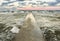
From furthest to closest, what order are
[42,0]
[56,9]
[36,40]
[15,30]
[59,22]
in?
[42,0] < [56,9] < [59,22] < [15,30] < [36,40]

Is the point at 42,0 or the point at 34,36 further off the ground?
the point at 42,0

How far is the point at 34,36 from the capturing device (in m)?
1.23

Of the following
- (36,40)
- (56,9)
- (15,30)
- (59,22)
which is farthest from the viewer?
(56,9)

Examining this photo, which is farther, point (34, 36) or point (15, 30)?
point (15, 30)

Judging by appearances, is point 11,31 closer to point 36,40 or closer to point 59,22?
point 36,40

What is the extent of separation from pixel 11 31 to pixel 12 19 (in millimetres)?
267

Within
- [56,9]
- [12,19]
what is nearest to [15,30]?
[12,19]

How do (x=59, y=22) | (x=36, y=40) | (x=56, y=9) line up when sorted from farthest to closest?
1. (x=56, y=9)
2. (x=59, y=22)
3. (x=36, y=40)

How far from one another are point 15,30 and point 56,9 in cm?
55

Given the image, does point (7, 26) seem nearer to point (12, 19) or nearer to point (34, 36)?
point (12, 19)

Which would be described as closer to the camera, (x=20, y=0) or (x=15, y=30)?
(x=15, y=30)

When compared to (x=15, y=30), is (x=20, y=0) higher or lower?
higher

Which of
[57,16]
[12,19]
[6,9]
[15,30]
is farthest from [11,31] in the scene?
[57,16]

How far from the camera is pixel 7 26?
160cm
